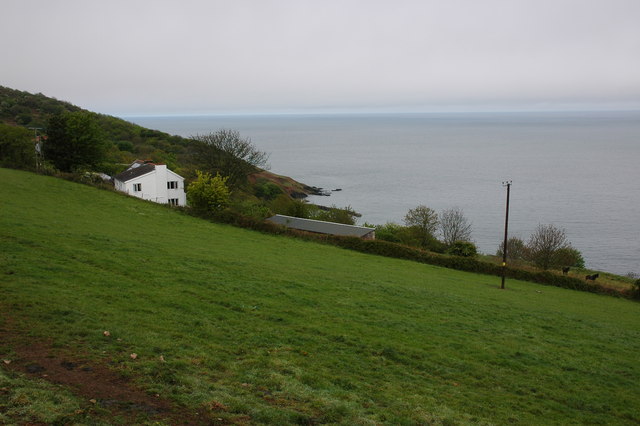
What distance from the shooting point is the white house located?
53906 mm

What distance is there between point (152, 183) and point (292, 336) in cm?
4450

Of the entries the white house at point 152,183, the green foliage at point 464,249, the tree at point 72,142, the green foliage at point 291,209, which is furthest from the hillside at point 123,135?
the green foliage at point 464,249

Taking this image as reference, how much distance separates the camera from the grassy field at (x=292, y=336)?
11039mm

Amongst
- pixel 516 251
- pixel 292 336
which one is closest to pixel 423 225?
pixel 516 251

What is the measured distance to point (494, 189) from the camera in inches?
4715

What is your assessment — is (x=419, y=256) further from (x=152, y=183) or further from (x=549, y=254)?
(x=152, y=183)

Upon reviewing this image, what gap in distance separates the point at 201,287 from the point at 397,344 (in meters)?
8.11

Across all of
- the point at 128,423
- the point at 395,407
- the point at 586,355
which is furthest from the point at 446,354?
the point at 128,423

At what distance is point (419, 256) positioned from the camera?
39938 mm

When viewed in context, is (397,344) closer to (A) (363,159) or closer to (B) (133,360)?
(B) (133,360)

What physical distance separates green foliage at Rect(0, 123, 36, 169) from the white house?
1002 cm

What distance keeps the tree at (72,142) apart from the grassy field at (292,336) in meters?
23.1

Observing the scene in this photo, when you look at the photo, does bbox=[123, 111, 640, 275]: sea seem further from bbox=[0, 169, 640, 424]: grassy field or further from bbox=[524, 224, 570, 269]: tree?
bbox=[0, 169, 640, 424]: grassy field

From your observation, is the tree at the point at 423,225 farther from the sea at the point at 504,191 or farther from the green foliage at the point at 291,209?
the sea at the point at 504,191
